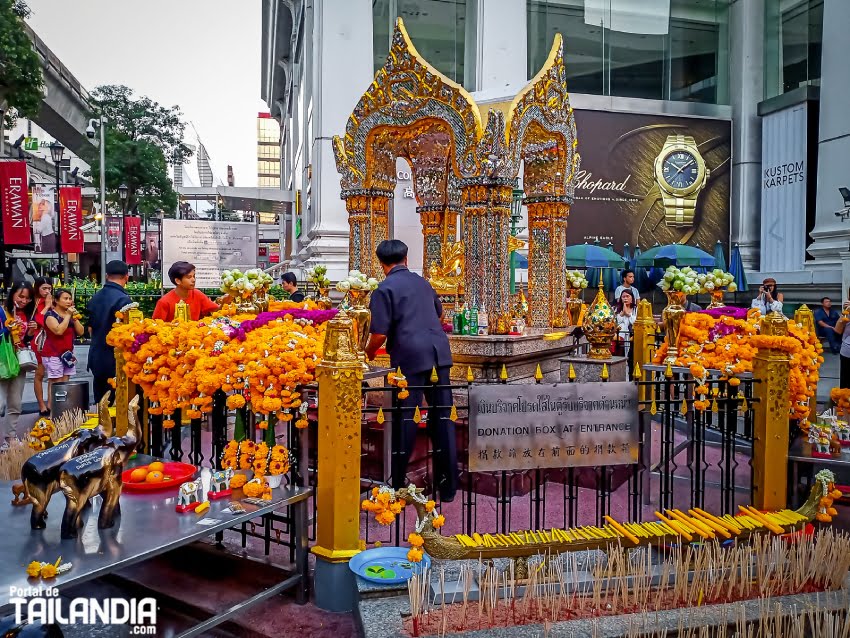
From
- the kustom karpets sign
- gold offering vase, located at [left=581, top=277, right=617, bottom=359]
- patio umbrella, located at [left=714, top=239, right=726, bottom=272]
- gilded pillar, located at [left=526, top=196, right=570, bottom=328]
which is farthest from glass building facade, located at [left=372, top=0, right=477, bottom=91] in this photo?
the kustom karpets sign

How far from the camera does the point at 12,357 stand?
745 cm

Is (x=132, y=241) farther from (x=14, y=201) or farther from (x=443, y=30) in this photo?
(x=443, y=30)

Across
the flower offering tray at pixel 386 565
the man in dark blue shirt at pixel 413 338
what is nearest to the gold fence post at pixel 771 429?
the man in dark blue shirt at pixel 413 338

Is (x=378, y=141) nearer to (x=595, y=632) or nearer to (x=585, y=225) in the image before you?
(x=595, y=632)

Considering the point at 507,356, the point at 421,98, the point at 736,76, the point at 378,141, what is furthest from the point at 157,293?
the point at 736,76

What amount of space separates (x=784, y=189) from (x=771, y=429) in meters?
16.6

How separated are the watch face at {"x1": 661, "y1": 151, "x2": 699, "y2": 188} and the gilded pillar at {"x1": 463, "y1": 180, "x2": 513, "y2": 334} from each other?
526 inches

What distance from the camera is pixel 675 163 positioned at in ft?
63.6

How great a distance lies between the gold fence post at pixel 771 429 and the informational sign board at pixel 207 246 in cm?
883

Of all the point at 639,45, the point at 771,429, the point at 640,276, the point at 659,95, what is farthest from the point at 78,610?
the point at 639,45

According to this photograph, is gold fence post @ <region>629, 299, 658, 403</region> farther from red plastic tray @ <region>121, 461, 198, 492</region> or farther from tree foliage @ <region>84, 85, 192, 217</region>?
tree foliage @ <region>84, 85, 192, 217</region>

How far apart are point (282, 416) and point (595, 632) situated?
7.38 feet

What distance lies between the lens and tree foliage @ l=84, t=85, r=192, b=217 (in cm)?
3403

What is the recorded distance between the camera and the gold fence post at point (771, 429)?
470 centimetres
